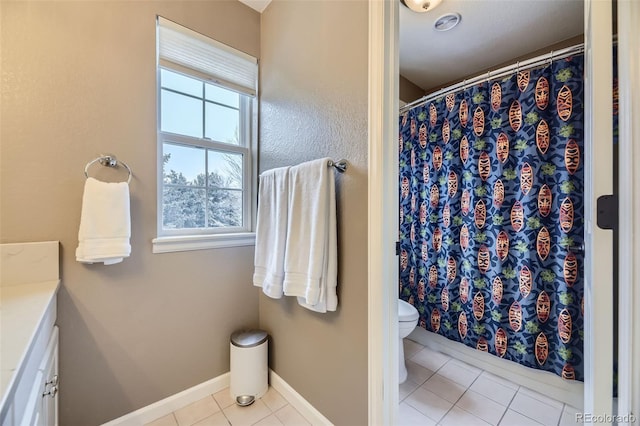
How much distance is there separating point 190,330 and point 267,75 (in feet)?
5.40

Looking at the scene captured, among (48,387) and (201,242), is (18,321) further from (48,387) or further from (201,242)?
(201,242)

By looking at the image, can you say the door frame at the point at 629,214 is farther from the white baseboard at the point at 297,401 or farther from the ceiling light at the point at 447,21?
the ceiling light at the point at 447,21

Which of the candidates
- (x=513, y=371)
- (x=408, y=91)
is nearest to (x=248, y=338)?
(x=513, y=371)

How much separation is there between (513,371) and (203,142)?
8.26 feet

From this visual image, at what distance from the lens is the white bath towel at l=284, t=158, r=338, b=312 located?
1136 mm

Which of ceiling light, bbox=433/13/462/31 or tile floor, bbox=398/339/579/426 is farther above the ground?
ceiling light, bbox=433/13/462/31

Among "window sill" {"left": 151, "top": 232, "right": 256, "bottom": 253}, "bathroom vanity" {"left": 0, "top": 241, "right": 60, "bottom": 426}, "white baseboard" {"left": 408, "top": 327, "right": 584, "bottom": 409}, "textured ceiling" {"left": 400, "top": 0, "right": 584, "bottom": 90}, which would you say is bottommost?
"white baseboard" {"left": 408, "top": 327, "right": 584, "bottom": 409}

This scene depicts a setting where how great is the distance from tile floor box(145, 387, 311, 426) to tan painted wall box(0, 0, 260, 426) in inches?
4.9

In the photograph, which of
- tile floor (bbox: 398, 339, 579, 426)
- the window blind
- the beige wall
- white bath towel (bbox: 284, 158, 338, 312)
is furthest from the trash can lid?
the beige wall

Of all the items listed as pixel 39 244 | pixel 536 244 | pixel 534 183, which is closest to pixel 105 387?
pixel 39 244

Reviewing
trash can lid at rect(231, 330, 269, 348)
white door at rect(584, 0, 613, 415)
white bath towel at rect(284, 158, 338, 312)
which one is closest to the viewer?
white door at rect(584, 0, 613, 415)

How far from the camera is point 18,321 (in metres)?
0.68

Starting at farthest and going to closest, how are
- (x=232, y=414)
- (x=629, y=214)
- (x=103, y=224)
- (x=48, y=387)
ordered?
(x=232, y=414)
(x=103, y=224)
(x=48, y=387)
(x=629, y=214)

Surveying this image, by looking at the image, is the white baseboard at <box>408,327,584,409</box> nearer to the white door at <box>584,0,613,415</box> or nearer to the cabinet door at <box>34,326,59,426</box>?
the white door at <box>584,0,613,415</box>
